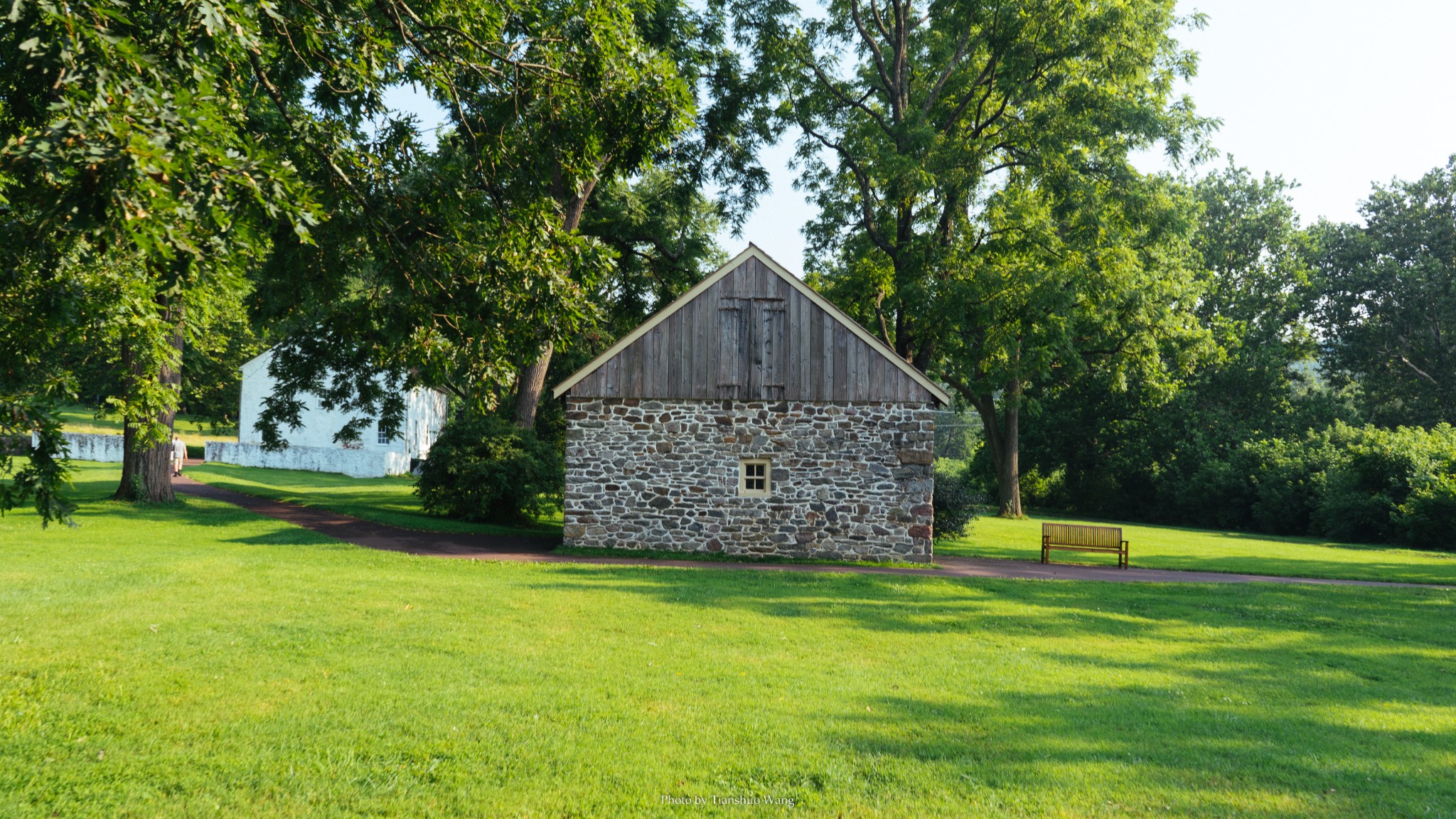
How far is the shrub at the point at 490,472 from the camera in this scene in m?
22.6

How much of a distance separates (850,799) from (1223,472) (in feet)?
127

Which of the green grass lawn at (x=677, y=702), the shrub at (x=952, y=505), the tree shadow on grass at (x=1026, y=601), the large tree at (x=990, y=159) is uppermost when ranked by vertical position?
the large tree at (x=990, y=159)

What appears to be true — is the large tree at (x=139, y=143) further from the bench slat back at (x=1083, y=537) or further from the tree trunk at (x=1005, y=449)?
the tree trunk at (x=1005, y=449)

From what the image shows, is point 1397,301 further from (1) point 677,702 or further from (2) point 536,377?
(1) point 677,702

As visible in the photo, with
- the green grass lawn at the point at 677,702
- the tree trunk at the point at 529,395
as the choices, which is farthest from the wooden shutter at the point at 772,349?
the tree trunk at the point at 529,395

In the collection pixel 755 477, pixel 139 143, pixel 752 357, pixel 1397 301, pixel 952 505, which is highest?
pixel 1397 301

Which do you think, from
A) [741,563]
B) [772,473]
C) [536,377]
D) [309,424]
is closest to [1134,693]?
[741,563]

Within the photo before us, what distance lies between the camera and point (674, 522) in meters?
18.5

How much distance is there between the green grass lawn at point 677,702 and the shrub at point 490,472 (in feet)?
30.5

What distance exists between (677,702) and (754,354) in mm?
11804

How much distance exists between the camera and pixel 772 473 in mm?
18422

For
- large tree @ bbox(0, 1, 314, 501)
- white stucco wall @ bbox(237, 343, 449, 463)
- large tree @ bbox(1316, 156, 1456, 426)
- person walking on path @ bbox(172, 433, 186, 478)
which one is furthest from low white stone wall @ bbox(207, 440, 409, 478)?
large tree @ bbox(1316, 156, 1456, 426)

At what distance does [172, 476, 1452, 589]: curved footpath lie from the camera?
17109 mm

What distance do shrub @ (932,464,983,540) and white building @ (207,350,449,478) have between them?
2858cm
